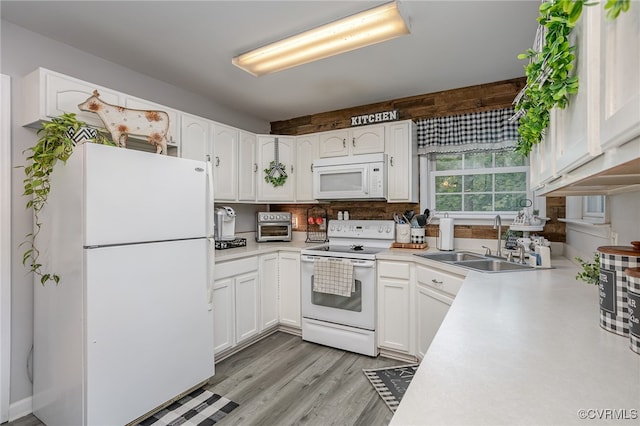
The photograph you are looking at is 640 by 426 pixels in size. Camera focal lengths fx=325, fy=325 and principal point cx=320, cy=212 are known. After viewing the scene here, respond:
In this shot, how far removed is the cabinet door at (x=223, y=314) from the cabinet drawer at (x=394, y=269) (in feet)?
4.23

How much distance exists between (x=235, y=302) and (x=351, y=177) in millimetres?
1595

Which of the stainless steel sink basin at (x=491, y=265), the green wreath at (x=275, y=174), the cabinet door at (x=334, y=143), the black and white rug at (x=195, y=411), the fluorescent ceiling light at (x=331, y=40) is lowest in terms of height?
the black and white rug at (x=195, y=411)

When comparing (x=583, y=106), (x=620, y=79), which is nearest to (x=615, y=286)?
(x=583, y=106)

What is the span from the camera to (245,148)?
3.41 meters

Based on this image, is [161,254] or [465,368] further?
[161,254]

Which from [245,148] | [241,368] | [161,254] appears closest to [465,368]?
[161,254]

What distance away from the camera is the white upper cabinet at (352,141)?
3.24 metres

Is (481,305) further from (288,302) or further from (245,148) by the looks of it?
(245,148)

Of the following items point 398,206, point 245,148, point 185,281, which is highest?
point 245,148

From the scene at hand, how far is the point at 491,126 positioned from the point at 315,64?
1677 mm

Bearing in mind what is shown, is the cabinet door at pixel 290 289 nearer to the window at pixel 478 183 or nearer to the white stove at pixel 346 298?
the white stove at pixel 346 298

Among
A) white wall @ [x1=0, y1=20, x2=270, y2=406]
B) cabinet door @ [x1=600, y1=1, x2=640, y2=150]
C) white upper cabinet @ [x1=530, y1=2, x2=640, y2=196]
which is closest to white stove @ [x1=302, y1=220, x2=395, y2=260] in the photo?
white wall @ [x1=0, y1=20, x2=270, y2=406]

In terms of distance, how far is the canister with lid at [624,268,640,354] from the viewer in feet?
2.68

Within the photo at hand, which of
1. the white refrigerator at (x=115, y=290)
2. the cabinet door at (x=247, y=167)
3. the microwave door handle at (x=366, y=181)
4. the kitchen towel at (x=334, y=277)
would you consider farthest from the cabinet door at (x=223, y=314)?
the microwave door handle at (x=366, y=181)
